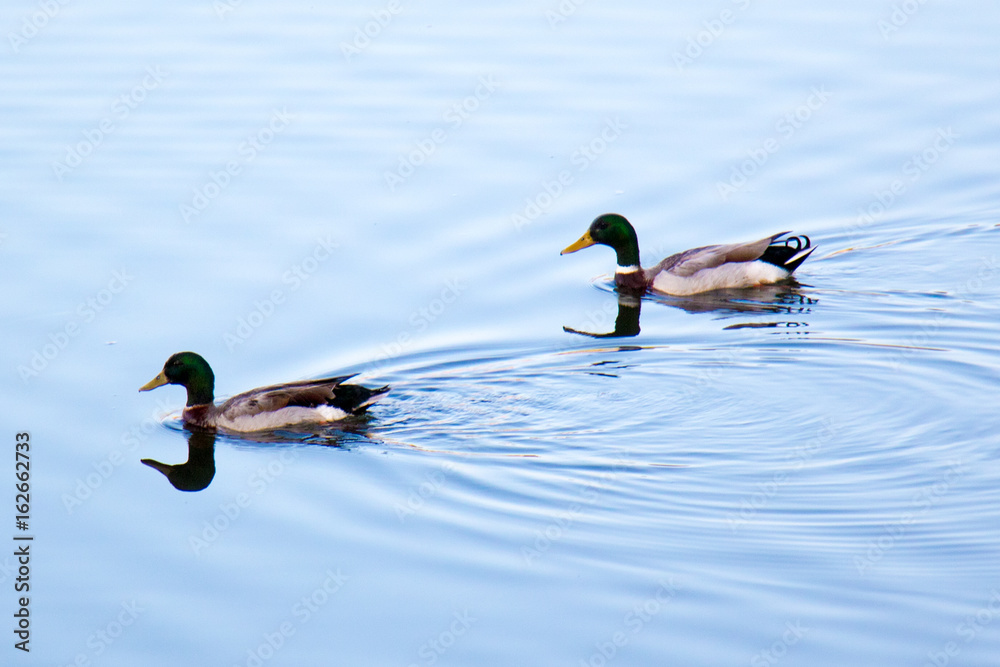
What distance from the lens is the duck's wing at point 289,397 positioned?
441 inches

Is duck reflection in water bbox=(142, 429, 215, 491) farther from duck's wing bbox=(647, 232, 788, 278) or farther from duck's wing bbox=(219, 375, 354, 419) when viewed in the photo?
duck's wing bbox=(647, 232, 788, 278)

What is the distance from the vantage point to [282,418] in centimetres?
1132

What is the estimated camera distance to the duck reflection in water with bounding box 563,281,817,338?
13.5m

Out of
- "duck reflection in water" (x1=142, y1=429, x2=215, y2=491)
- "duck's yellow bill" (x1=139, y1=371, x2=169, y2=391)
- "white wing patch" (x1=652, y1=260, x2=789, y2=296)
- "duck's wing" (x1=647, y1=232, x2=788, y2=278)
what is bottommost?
"duck reflection in water" (x1=142, y1=429, x2=215, y2=491)

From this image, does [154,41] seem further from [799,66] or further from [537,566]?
[537,566]

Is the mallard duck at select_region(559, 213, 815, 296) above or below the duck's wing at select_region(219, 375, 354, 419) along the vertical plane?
above

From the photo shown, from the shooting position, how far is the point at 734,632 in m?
8.10

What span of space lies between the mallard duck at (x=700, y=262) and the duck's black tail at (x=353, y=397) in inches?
161

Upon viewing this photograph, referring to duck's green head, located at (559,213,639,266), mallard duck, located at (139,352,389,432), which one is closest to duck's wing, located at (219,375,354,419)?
mallard duck, located at (139,352,389,432)

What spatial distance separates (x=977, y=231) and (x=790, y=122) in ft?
11.5

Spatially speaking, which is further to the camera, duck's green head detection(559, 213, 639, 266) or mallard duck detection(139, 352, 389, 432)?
duck's green head detection(559, 213, 639, 266)

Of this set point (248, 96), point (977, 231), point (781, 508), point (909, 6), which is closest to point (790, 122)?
point (977, 231)

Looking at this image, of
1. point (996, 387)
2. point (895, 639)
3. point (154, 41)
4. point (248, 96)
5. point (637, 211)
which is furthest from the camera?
point (154, 41)

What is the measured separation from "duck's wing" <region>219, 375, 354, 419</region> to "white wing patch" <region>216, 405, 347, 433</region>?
0.11ft
